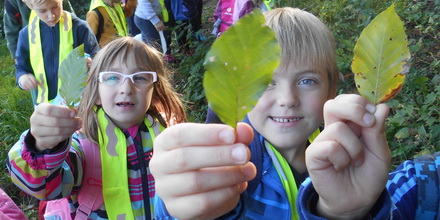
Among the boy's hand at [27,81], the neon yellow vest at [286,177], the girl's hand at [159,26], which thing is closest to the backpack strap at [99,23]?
the girl's hand at [159,26]

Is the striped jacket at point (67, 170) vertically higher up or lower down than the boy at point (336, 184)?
lower down

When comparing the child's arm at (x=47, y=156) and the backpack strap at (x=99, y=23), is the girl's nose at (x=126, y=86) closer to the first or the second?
the child's arm at (x=47, y=156)

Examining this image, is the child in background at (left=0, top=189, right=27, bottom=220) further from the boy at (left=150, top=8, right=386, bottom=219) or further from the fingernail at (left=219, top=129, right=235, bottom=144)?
the fingernail at (left=219, top=129, right=235, bottom=144)

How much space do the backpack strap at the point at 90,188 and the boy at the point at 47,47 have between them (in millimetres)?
1241

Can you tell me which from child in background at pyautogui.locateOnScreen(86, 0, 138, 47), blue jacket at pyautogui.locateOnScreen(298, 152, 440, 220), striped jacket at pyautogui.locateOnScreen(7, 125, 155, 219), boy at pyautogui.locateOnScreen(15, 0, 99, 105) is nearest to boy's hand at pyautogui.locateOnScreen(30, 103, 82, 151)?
striped jacket at pyautogui.locateOnScreen(7, 125, 155, 219)

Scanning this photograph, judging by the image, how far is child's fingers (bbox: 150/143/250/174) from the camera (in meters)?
0.64

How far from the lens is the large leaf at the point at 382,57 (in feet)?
2.12

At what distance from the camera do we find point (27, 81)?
281 centimetres

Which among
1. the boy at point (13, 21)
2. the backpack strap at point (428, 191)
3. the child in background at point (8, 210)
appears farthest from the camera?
the boy at point (13, 21)

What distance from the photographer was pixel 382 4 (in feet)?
13.1

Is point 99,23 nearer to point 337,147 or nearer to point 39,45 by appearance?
point 39,45

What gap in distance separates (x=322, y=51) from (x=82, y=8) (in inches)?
294

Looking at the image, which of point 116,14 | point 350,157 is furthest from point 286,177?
point 116,14

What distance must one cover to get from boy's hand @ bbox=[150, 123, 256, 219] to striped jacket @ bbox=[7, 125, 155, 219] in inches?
30.1
